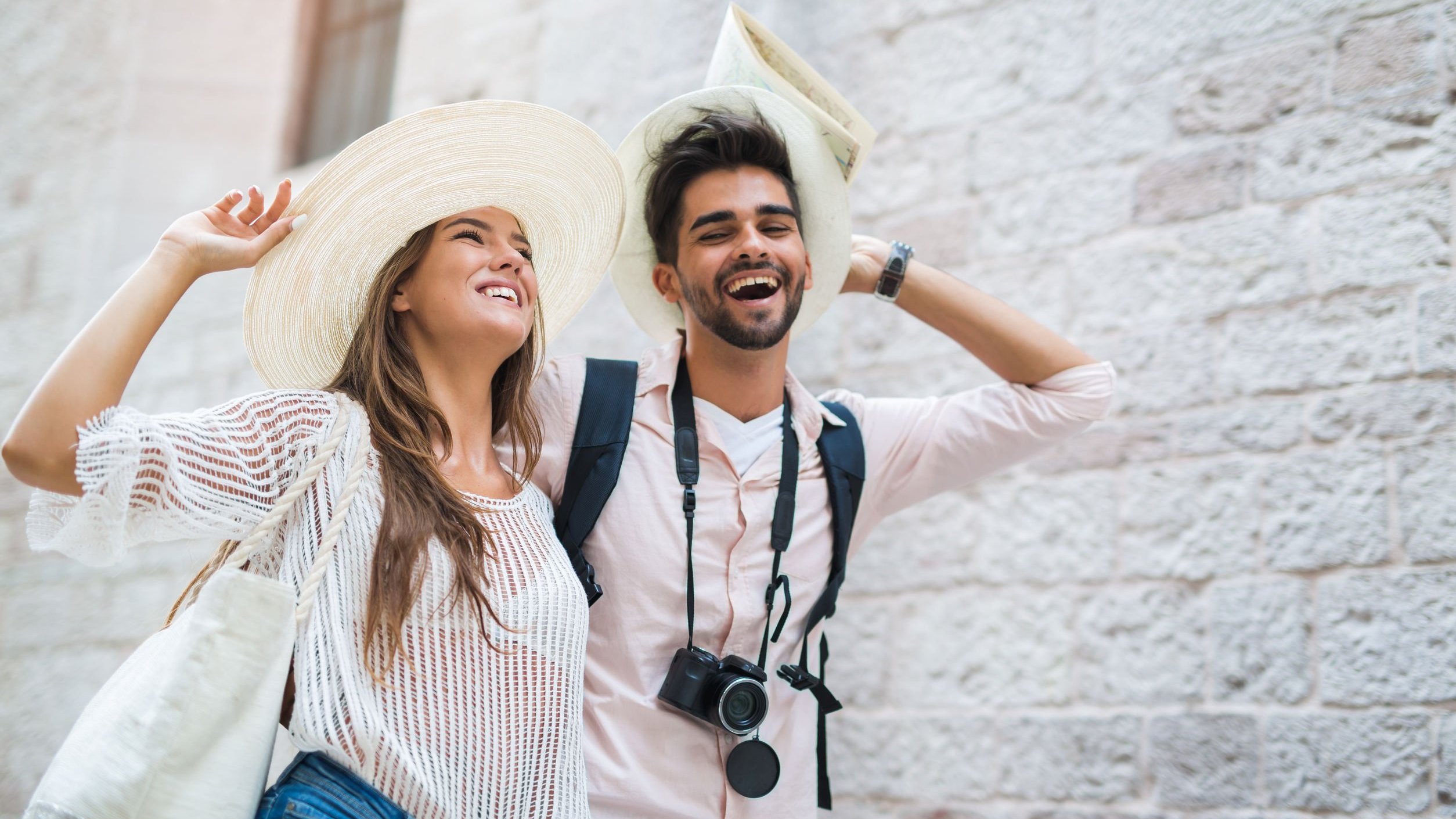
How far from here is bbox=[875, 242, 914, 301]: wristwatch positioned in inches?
107

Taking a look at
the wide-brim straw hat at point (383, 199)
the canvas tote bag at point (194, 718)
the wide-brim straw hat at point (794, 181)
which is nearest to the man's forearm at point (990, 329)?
the wide-brim straw hat at point (794, 181)

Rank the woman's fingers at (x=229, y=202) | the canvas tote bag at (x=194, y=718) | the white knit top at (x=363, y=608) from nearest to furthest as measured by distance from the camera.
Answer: the canvas tote bag at (x=194, y=718) → the white knit top at (x=363, y=608) → the woman's fingers at (x=229, y=202)

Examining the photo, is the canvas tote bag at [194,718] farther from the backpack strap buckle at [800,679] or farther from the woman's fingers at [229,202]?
the backpack strap buckle at [800,679]

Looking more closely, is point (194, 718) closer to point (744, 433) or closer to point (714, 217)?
point (744, 433)

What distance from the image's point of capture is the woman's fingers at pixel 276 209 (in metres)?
2.04

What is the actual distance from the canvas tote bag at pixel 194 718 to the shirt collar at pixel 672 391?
0.97 meters

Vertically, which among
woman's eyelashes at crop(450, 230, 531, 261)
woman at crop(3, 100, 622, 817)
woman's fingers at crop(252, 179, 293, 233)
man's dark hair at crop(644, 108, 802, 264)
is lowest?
woman at crop(3, 100, 622, 817)

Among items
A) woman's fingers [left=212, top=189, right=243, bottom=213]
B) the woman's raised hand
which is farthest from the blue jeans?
woman's fingers [left=212, top=189, right=243, bottom=213]

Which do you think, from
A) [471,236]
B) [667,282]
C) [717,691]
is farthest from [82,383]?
[667,282]

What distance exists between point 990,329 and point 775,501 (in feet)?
2.18

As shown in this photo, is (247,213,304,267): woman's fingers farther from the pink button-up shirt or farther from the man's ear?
the man's ear

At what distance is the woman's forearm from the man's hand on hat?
148 centimetres

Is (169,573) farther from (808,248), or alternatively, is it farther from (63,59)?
(808,248)

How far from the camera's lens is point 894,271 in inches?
107
